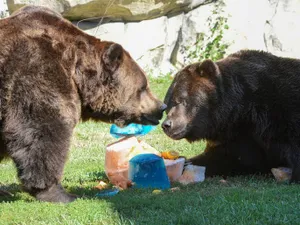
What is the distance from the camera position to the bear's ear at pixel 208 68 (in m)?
6.62

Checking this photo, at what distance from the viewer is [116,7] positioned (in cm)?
1360

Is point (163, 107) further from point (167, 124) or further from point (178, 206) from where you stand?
point (178, 206)

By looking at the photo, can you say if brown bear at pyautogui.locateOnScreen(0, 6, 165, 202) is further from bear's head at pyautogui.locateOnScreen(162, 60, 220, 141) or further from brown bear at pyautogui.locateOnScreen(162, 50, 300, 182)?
brown bear at pyautogui.locateOnScreen(162, 50, 300, 182)

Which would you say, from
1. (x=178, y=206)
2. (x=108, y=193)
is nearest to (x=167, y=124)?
(x=108, y=193)

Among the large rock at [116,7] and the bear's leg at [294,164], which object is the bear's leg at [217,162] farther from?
the large rock at [116,7]

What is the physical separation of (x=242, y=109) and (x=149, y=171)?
1.14 meters

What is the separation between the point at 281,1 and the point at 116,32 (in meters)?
3.67

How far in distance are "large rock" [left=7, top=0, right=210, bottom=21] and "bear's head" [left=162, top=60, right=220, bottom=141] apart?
6.96 meters

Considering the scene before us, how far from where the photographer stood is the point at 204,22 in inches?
573

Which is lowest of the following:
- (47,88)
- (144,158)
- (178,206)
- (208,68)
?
(144,158)

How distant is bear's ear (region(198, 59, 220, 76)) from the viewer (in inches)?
261

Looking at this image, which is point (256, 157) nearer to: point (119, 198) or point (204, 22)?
point (119, 198)

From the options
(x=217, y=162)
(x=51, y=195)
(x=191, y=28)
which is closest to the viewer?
(x=51, y=195)

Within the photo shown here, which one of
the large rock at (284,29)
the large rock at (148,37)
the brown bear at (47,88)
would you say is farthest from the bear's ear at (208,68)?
the large rock at (284,29)
